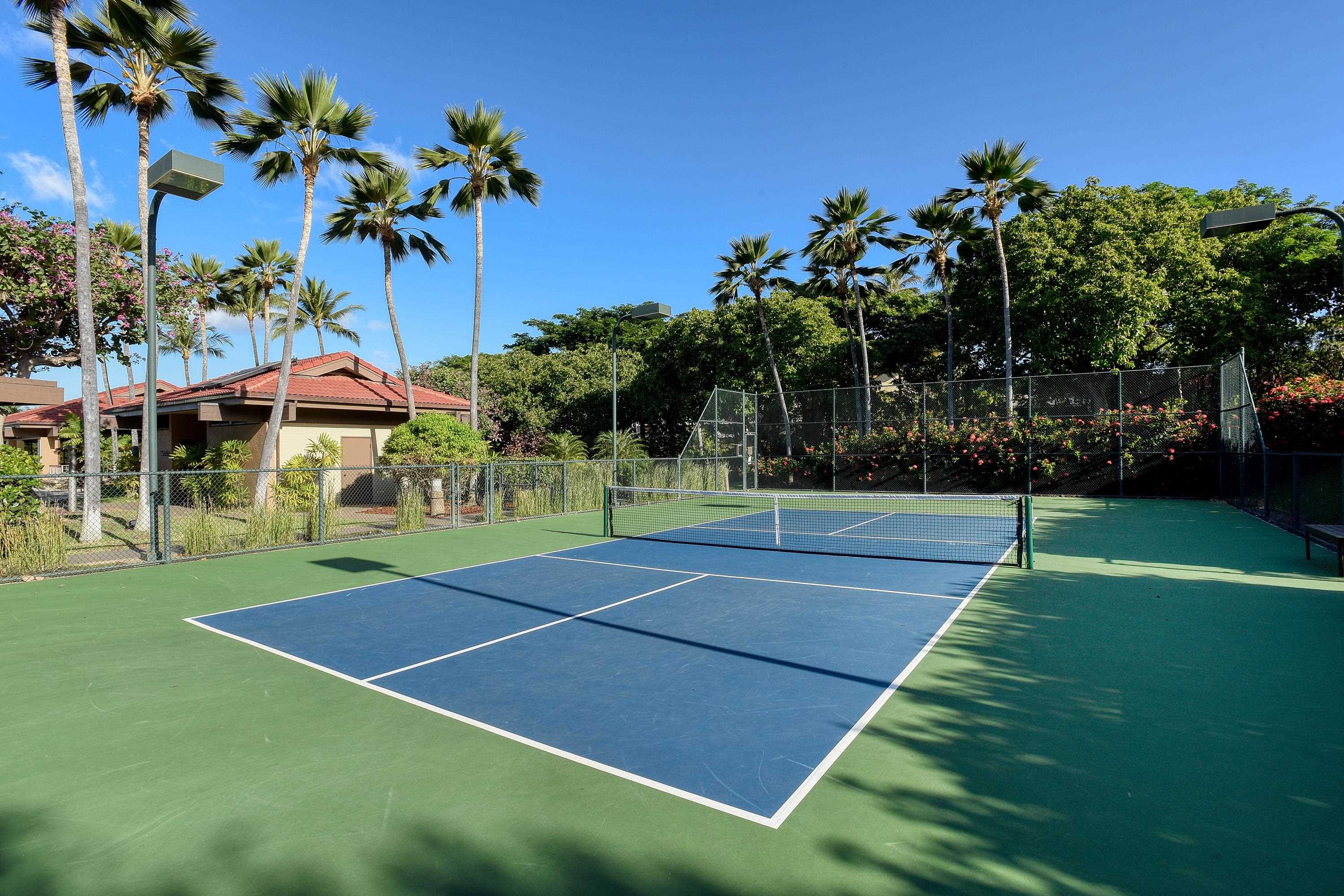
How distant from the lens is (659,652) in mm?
5668

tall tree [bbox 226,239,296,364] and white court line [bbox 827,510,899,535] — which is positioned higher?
tall tree [bbox 226,239,296,364]

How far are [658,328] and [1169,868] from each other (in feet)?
108

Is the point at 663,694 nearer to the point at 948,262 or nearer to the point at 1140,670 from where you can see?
the point at 1140,670

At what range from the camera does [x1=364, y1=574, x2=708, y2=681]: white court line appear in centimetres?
530

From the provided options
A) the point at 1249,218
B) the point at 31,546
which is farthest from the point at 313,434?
the point at 1249,218

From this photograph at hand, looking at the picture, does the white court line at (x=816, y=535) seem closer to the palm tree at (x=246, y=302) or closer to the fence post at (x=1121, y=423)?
the fence post at (x=1121, y=423)

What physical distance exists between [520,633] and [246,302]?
36.0 meters

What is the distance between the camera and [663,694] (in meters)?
4.68

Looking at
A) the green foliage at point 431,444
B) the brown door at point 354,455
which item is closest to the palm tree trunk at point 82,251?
the green foliage at point 431,444

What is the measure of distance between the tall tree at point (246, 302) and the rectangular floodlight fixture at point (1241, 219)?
3469 cm

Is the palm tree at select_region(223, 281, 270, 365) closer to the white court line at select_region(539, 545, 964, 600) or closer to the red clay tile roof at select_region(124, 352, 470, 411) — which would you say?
the red clay tile roof at select_region(124, 352, 470, 411)

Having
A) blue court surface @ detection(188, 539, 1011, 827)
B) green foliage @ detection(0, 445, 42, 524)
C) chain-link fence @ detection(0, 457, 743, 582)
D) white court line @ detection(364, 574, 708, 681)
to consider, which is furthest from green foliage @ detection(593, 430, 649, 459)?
green foliage @ detection(0, 445, 42, 524)

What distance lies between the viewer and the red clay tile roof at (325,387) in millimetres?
17797

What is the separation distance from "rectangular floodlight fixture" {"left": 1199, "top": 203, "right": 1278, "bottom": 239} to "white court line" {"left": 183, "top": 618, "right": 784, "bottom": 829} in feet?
30.8
